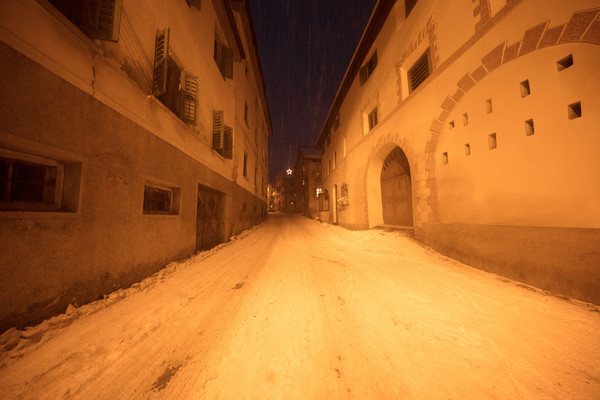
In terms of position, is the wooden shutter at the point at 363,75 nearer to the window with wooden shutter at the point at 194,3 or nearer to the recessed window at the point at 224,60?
the recessed window at the point at 224,60

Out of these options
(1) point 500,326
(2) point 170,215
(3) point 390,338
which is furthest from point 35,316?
(1) point 500,326

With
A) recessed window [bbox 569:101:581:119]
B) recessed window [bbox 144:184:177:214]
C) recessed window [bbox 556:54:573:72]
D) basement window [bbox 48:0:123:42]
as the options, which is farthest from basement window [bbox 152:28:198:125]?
recessed window [bbox 569:101:581:119]

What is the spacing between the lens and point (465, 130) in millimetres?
5203

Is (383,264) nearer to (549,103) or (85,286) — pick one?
(549,103)

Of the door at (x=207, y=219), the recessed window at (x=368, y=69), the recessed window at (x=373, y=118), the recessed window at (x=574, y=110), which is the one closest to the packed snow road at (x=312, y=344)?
the door at (x=207, y=219)

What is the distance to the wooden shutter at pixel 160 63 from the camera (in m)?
4.23

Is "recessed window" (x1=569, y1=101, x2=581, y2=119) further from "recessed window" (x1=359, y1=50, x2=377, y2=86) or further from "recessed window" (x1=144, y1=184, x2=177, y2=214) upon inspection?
"recessed window" (x1=359, y1=50, x2=377, y2=86)

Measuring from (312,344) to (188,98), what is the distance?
21.2 feet

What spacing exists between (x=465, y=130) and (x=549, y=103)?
163cm

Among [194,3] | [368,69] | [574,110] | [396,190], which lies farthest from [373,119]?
[194,3]

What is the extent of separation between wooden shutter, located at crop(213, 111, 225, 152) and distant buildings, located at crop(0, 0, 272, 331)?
154 centimetres

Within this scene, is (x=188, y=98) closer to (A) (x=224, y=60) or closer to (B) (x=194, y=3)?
(B) (x=194, y=3)

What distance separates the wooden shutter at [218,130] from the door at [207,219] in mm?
1648

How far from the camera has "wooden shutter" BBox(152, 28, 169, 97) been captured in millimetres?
4234
